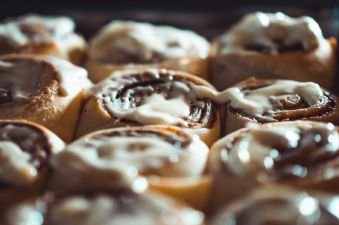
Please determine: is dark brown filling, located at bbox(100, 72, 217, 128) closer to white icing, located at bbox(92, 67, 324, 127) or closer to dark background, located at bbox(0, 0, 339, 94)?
white icing, located at bbox(92, 67, 324, 127)

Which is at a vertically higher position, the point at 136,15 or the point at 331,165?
the point at 331,165

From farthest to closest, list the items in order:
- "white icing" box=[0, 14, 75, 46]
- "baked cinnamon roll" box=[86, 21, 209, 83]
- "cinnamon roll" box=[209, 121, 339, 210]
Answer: "white icing" box=[0, 14, 75, 46] < "baked cinnamon roll" box=[86, 21, 209, 83] < "cinnamon roll" box=[209, 121, 339, 210]

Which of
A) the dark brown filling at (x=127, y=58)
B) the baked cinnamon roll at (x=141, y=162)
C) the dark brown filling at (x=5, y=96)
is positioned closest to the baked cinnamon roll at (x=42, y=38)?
the dark brown filling at (x=127, y=58)

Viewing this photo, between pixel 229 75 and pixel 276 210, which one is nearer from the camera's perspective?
pixel 276 210

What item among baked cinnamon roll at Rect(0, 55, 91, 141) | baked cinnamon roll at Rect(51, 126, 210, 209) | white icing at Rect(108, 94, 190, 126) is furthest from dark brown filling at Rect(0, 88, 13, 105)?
baked cinnamon roll at Rect(51, 126, 210, 209)

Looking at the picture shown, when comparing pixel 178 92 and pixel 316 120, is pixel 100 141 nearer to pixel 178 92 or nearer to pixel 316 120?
pixel 178 92

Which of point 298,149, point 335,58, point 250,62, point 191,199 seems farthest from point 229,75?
point 191,199

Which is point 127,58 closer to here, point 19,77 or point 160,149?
point 19,77
